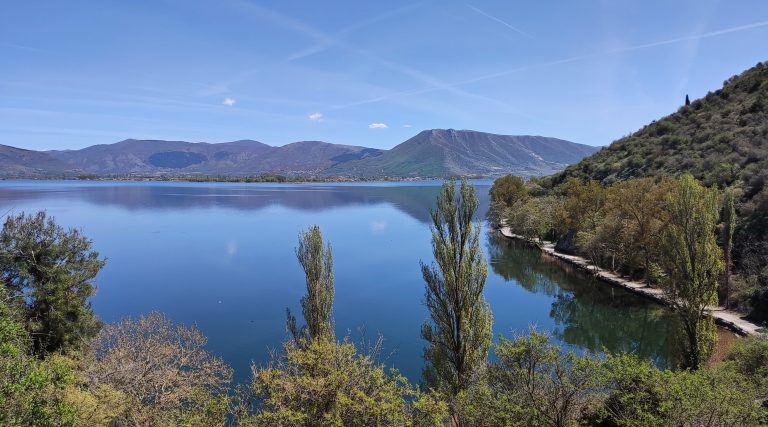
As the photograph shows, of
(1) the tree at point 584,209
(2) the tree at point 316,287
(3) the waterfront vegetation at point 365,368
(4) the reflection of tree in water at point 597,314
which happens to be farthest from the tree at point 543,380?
(1) the tree at point 584,209

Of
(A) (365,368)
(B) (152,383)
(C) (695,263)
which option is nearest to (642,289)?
(C) (695,263)

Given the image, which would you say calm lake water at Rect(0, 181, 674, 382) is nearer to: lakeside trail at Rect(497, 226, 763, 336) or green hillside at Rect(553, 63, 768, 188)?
lakeside trail at Rect(497, 226, 763, 336)

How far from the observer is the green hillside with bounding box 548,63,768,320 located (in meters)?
35.8

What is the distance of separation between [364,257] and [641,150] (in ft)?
179

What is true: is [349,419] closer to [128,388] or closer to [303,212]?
[128,388]

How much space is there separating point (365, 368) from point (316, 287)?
5.39 metres

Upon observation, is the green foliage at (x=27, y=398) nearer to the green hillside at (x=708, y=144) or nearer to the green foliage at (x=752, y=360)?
the green foliage at (x=752, y=360)

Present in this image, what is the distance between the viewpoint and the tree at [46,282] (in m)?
21.0

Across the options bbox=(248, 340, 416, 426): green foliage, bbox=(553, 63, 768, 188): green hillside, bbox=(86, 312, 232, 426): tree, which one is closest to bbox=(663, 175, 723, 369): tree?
bbox=(248, 340, 416, 426): green foliage

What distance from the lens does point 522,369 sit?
12352 millimetres

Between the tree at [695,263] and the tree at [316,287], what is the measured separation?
55.0 feet

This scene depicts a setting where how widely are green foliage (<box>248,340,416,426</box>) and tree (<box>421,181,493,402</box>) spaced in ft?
21.5

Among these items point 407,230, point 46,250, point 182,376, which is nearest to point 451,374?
point 182,376

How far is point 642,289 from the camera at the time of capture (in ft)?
128
